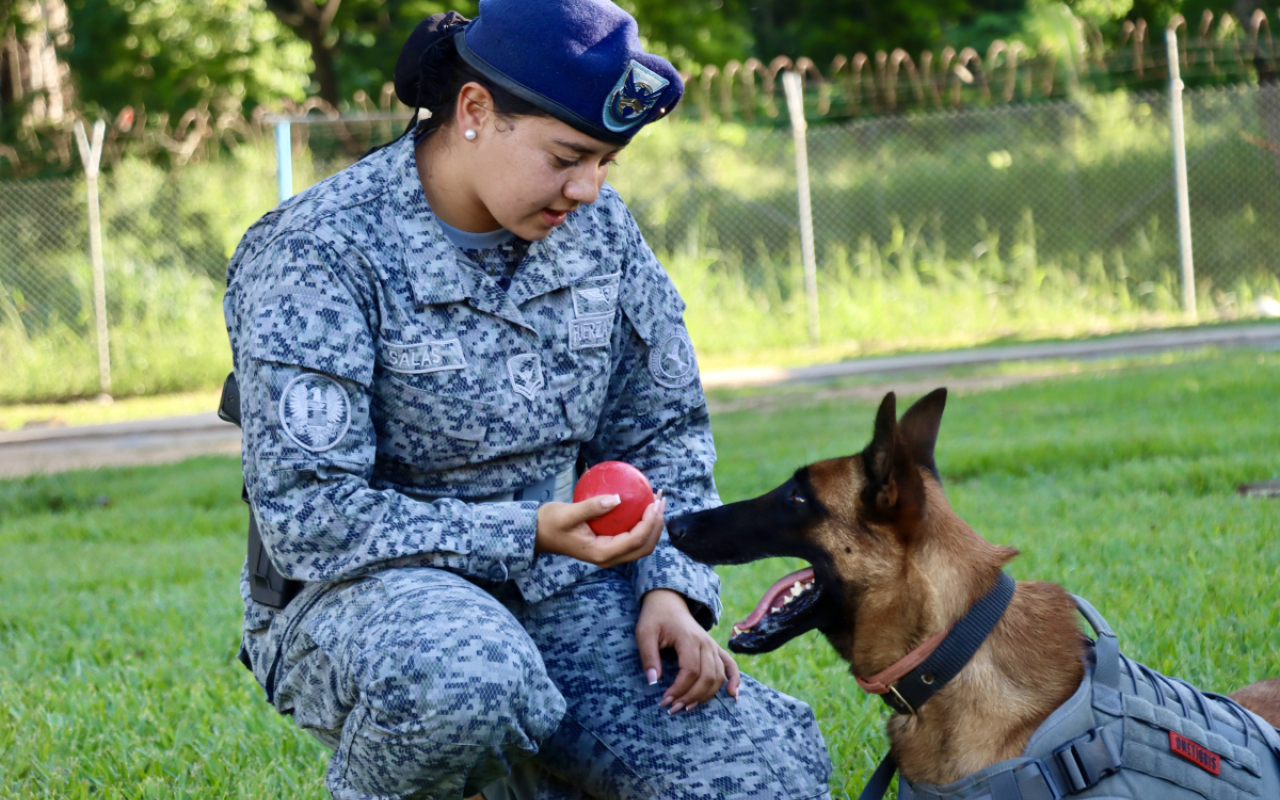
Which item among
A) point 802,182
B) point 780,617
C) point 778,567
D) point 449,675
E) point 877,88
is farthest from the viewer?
point 877,88

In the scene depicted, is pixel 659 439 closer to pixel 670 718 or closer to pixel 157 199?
pixel 670 718

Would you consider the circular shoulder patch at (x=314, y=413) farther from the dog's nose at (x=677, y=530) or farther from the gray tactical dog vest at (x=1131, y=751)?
the gray tactical dog vest at (x=1131, y=751)

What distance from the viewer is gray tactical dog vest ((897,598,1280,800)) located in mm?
2168

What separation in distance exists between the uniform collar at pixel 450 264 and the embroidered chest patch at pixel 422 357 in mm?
88

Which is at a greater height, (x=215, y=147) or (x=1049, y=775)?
(x=215, y=147)

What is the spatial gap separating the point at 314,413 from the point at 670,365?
2.84 feet

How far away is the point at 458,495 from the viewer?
250cm

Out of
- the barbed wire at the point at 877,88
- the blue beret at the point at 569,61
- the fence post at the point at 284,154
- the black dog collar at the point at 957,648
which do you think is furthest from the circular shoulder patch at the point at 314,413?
the barbed wire at the point at 877,88

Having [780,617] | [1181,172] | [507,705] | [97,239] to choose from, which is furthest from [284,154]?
[507,705]

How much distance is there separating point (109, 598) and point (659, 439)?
121 inches

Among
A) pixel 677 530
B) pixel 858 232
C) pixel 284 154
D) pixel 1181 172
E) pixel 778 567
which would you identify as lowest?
pixel 778 567

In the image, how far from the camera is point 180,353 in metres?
12.2

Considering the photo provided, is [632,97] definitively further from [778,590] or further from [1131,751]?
[1131,751]

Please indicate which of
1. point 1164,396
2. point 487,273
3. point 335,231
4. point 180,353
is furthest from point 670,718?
point 180,353
